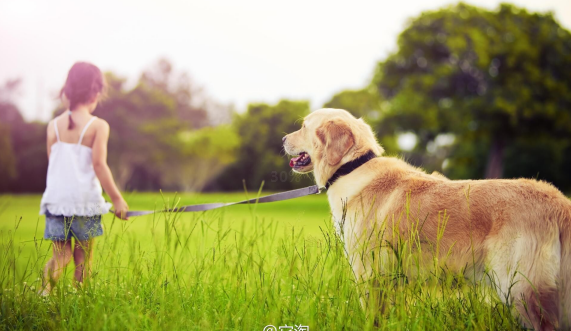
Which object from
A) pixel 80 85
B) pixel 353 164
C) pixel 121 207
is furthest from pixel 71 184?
pixel 353 164

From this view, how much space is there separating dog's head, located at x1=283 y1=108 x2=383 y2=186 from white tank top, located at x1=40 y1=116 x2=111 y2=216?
197 cm

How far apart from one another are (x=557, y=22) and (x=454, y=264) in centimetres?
2260

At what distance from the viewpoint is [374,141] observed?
3.72 meters

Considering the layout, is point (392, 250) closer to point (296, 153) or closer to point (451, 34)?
point (296, 153)

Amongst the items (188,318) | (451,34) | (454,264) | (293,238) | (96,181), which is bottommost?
(188,318)

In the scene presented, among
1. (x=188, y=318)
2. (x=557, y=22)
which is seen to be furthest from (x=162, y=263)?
(x=557, y=22)

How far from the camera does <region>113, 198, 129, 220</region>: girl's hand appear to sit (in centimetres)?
381

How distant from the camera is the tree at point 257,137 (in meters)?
36.7

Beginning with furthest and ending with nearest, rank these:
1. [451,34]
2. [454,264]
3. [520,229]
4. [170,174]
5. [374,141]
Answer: [170,174] → [451,34] → [374,141] → [454,264] → [520,229]

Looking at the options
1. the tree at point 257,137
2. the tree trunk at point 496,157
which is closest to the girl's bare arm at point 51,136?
the tree trunk at point 496,157

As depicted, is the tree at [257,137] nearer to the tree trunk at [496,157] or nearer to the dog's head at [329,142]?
the tree trunk at [496,157]

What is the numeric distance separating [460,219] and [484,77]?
1933 centimetres

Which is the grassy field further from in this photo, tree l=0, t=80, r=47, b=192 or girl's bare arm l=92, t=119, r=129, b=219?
tree l=0, t=80, r=47, b=192

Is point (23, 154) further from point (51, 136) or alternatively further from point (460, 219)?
point (460, 219)
